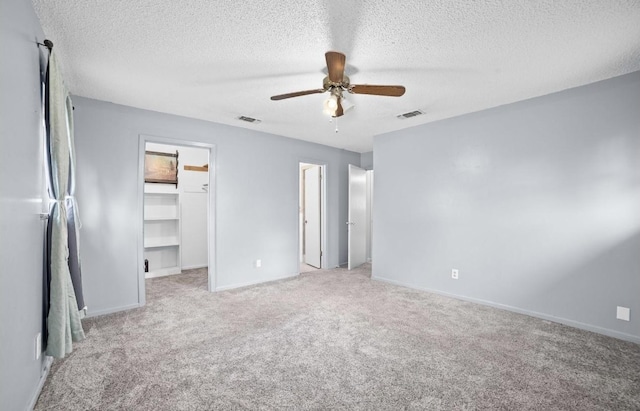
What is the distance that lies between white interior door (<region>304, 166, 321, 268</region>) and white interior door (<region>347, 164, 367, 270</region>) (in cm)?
68

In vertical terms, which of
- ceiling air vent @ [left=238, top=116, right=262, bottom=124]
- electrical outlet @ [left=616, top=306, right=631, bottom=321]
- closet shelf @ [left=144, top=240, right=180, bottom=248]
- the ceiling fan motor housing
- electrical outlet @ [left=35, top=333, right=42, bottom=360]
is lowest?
electrical outlet @ [left=616, top=306, right=631, bottom=321]

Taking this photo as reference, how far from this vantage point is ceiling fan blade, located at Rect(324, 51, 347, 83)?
1882mm

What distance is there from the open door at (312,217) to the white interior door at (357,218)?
26.2 inches

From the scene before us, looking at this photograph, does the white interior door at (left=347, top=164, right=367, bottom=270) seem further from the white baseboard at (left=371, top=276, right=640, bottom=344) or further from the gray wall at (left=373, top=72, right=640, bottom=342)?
the white baseboard at (left=371, top=276, right=640, bottom=344)

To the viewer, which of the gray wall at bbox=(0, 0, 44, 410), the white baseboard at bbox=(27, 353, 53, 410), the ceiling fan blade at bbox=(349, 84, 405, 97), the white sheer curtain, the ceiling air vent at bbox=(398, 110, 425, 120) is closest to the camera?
the gray wall at bbox=(0, 0, 44, 410)

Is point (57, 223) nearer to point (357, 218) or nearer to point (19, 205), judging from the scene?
point (19, 205)

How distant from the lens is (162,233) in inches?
199

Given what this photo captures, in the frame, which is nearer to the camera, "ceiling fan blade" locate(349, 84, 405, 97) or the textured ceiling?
the textured ceiling

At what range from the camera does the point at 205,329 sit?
107 inches

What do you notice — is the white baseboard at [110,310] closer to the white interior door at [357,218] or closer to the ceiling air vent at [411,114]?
the white interior door at [357,218]

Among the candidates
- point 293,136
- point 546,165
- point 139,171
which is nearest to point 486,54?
point 546,165

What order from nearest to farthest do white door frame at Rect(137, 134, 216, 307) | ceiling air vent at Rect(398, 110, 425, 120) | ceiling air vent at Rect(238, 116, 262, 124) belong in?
1. white door frame at Rect(137, 134, 216, 307)
2. ceiling air vent at Rect(398, 110, 425, 120)
3. ceiling air vent at Rect(238, 116, 262, 124)

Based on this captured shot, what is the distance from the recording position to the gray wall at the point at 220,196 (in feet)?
10.1

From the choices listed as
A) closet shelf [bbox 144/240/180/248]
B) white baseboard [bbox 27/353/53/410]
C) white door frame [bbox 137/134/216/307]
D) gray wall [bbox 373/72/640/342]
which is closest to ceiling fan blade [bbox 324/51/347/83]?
gray wall [bbox 373/72/640/342]
